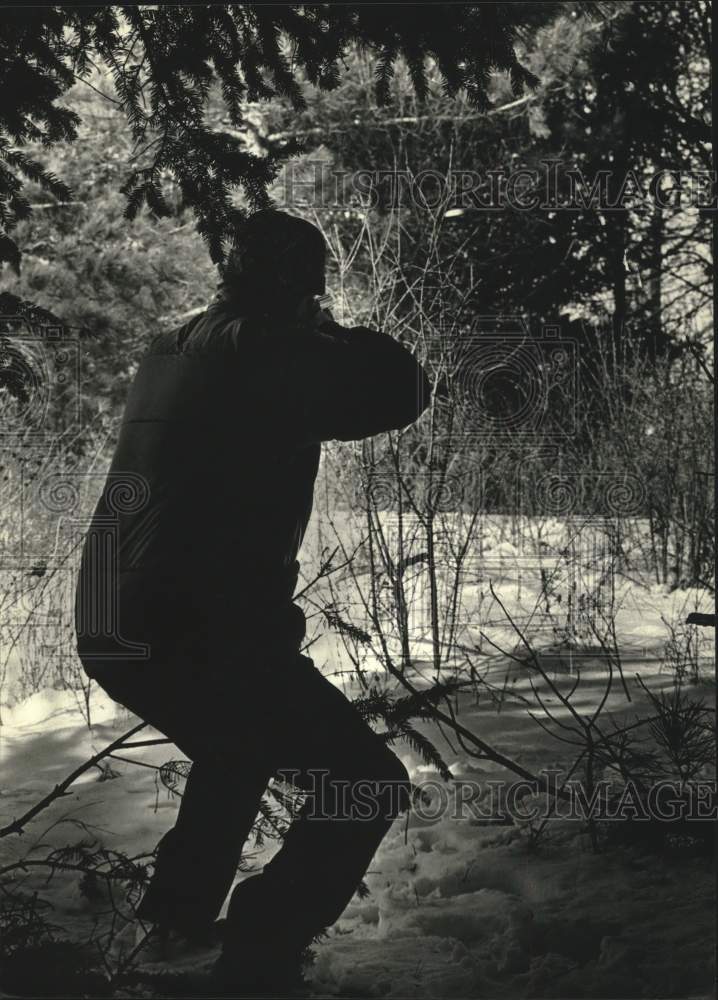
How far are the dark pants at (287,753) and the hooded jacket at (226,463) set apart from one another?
0.29ft

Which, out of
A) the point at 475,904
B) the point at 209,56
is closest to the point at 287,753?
the point at 475,904

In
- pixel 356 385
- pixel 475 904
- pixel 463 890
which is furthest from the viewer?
pixel 463 890

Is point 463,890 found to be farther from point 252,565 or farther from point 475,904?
point 252,565

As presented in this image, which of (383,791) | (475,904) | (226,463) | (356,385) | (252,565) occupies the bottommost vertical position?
(475,904)

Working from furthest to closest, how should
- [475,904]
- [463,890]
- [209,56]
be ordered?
[209,56] < [463,890] < [475,904]

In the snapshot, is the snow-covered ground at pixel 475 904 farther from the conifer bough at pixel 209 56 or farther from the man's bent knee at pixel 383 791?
the conifer bough at pixel 209 56

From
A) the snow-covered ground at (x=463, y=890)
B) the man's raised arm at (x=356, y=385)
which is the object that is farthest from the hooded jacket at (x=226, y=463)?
the snow-covered ground at (x=463, y=890)

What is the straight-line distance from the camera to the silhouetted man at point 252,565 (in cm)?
201

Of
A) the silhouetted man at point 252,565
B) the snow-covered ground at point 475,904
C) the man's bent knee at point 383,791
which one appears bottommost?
the snow-covered ground at point 475,904

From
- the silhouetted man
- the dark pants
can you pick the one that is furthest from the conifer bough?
the dark pants

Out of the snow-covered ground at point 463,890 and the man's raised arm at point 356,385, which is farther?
the snow-covered ground at point 463,890

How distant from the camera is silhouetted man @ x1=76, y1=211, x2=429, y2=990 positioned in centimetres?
201

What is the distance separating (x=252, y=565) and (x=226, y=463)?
0.74 ft

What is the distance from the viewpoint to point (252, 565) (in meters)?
2.06
